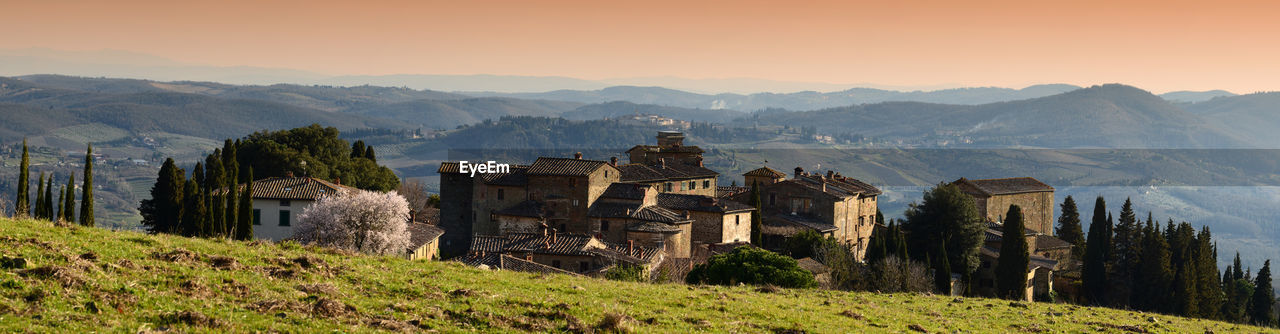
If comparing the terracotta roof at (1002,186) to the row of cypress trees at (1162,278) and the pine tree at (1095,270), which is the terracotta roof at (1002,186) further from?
the pine tree at (1095,270)

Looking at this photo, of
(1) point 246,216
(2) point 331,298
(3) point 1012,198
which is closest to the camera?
(2) point 331,298

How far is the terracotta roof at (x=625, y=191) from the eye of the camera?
72.2 metres

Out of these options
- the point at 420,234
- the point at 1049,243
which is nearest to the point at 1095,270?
the point at 1049,243

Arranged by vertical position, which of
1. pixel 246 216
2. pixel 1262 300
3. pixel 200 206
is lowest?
pixel 1262 300

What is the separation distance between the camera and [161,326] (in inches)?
659

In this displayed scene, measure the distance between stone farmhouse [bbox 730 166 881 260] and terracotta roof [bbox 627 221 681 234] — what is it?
10616 mm

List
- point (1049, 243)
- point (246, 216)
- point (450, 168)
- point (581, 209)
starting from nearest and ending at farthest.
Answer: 1. point (246, 216)
2. point (581, 209)
3. point (450, 168)
4. point (1049, 243)

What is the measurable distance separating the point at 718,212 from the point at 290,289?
52.8m

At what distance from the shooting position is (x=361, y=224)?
57656mm

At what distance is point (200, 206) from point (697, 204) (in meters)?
31.8

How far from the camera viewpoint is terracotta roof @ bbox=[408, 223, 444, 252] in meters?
60.5

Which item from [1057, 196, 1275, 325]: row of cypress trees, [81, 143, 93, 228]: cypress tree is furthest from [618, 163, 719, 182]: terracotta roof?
[81, 143, 93, 228]: cypress tree

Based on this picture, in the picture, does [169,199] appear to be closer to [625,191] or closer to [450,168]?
[450,168]

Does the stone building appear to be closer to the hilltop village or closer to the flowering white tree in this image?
the hilltop village
